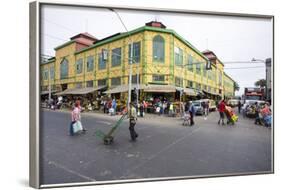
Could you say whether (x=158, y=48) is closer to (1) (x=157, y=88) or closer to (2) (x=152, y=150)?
(1) (x=157, y=88)

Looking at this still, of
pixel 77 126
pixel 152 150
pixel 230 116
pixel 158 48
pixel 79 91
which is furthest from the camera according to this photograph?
pixel 230 116

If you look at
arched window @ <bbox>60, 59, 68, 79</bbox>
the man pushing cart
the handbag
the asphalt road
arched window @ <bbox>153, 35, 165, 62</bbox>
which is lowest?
the asphalt road

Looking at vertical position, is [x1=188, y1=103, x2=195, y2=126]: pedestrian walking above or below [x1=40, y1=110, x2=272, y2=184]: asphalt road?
above

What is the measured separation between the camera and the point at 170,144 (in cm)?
438

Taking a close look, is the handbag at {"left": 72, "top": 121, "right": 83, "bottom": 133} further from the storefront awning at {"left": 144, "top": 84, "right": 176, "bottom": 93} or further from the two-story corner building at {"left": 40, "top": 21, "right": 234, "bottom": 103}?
the storefront awning at {"left": 144, "top": 84, "right": 176, "bottom": 93}

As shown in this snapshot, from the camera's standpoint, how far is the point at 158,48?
455cm

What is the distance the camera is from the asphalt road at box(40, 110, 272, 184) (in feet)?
12.9

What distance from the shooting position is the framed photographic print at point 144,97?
3.94 meters

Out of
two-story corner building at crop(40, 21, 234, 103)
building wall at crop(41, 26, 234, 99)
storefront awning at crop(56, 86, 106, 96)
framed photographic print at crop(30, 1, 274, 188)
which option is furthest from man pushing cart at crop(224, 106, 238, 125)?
storefront awning at crop(56, 86, 106, 96)

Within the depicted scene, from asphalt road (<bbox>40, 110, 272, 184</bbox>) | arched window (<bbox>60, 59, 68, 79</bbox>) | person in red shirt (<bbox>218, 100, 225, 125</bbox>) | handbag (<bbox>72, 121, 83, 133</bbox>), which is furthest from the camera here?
person in red shirt (<bbox>218, 100, 225, 125</bbox>)

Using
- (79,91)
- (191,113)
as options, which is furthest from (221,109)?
(79,91)

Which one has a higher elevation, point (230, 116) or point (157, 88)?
point (157, 88)

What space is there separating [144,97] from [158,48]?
40.1 inches

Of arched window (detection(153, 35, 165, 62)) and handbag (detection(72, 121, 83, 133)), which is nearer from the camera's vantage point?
handbag (detection(72, 121, 83, 133))
